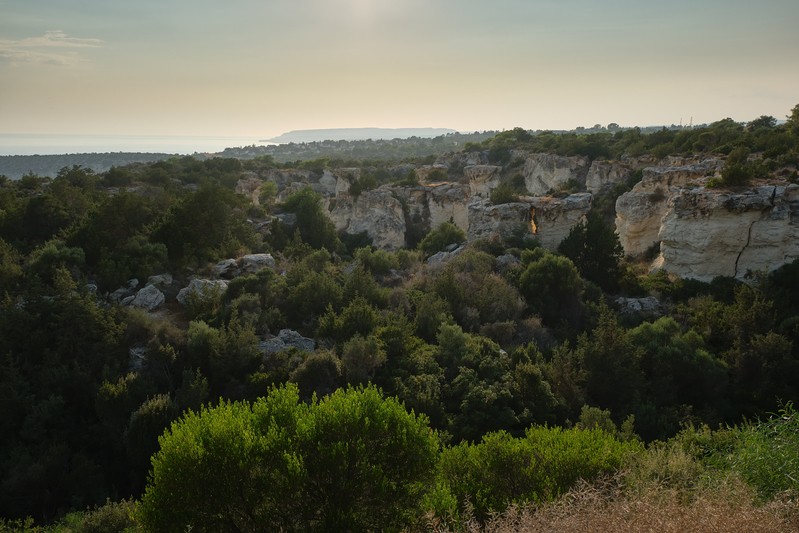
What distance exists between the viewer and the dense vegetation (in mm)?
6270

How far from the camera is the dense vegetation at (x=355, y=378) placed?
6.27 metres

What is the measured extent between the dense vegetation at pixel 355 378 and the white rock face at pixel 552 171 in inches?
526

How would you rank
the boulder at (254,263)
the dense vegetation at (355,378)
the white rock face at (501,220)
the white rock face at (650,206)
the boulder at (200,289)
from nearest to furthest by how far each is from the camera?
the dense vegetation at (355,378), the boulder at (200,289), the boulder at (254,263), the white rock face at (501,220), the white rock face at (650,206)

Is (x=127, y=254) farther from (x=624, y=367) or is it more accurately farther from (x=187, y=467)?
(x=624, y=367)

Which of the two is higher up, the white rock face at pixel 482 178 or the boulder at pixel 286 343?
the white rock face at pixel 482 178

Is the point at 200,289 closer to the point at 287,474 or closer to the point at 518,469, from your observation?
the point at 287,474

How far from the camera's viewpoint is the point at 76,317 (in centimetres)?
1241

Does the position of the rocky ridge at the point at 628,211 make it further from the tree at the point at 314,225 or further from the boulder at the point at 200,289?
the boulder at the point at 200,289

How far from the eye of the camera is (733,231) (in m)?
18.8

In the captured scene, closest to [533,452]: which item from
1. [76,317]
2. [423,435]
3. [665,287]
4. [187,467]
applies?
[423,435]

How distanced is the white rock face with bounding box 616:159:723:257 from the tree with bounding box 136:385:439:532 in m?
20.4

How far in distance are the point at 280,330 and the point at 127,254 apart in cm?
615

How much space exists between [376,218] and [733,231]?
16497 millimetres

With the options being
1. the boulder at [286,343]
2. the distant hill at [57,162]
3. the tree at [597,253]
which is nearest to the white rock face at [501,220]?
the tree at [597,253]
